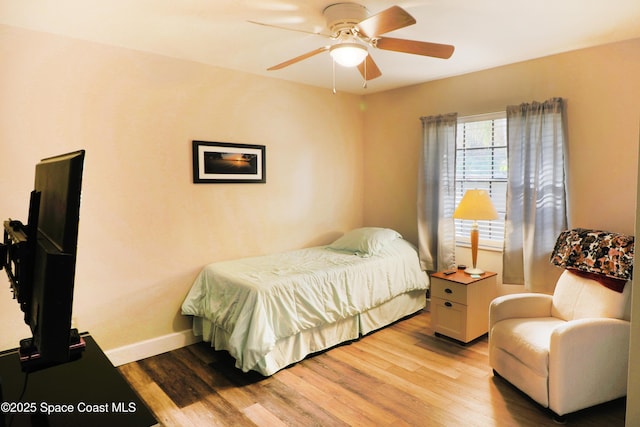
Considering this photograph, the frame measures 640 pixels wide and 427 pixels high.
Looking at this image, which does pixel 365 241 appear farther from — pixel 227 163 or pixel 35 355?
Answer: pixel 35 355

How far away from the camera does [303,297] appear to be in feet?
10.3

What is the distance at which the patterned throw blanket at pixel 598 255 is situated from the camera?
2597 millimetres

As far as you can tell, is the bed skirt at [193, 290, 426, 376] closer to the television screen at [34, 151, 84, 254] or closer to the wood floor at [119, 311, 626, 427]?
the wood floor at [119, 311, 626, 427]

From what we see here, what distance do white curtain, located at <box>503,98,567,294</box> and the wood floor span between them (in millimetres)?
787

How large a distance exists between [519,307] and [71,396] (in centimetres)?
279

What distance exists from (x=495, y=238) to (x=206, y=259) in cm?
276

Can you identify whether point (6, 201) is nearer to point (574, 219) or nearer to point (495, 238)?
point (495, 238)

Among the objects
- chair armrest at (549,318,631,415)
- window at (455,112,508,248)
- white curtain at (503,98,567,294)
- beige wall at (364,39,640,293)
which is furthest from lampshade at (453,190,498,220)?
chair armrest at (549,318,631,415)

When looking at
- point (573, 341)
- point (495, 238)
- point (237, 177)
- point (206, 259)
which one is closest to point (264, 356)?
point (206, 259)

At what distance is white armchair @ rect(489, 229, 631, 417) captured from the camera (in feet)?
7.68

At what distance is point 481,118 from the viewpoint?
3879 mm

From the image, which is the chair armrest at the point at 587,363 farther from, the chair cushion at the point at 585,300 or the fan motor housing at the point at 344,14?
the fan motor housing at the point at 344,14

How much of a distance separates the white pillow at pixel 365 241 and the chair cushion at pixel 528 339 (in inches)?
55.9

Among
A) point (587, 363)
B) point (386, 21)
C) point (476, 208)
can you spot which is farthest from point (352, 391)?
point (386, 21)
